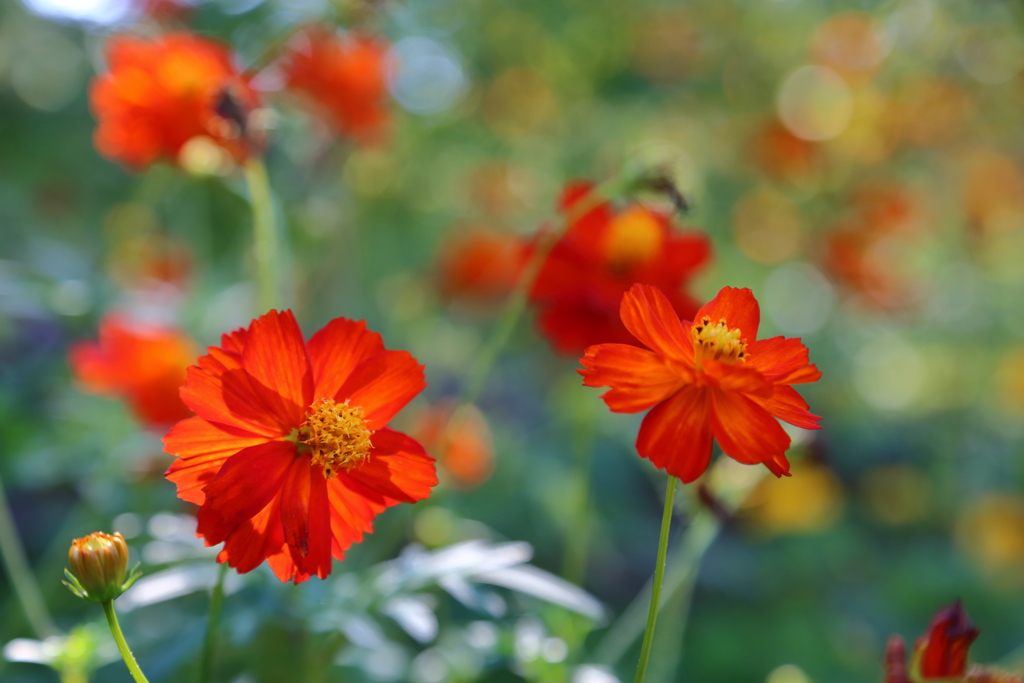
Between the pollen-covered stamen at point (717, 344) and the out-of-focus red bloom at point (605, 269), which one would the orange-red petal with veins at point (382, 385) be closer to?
the pollen-covered stamen at point (717, 344)

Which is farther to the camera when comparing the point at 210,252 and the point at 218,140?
the point at 210,252

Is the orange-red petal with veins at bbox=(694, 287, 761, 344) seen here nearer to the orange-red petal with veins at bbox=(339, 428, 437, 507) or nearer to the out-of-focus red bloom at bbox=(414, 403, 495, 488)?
the orange-red petal with veins at bbox=(339, 428, 437, 507)

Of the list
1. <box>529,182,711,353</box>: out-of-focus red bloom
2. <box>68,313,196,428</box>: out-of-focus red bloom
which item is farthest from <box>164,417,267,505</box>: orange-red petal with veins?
<box>68,313,196,428</box>: out-of-focus red bloom

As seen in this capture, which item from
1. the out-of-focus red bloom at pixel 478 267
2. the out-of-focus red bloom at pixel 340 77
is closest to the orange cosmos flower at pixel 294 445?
the out-of-focus red bloom at pixel 340 77

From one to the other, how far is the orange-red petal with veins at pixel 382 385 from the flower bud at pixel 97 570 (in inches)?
6.9

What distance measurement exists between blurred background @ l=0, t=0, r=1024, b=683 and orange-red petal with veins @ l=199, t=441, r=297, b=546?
0.20 m

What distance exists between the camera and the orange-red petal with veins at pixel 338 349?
568 millimetres

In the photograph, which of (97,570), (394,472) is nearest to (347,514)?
(394,472)

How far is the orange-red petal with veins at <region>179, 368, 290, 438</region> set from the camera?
1.71ft

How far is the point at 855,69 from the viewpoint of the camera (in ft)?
8.67

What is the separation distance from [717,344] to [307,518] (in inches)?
12.0

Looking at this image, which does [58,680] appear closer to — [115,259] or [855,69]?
[115,259]

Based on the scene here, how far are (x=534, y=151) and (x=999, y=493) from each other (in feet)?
5.62

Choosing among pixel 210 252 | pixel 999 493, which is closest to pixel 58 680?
pixel 210 252
